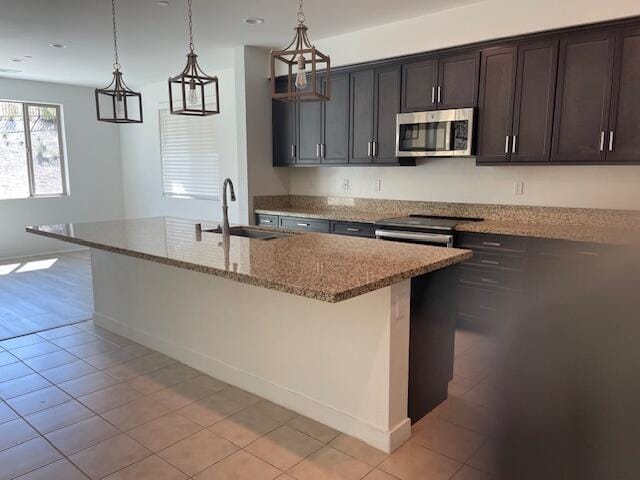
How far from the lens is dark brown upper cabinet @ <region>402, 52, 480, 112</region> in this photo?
12.7 feet

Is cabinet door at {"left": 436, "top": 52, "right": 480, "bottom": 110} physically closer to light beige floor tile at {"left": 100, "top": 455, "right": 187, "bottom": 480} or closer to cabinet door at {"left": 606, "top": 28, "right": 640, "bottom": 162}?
cabinet door at {"left": 606, "top": 28, "right": 640, "bottom": 162}

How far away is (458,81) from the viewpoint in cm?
394

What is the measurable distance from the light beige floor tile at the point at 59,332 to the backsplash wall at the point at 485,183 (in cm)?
285

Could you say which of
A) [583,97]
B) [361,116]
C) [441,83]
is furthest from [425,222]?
[583,97]

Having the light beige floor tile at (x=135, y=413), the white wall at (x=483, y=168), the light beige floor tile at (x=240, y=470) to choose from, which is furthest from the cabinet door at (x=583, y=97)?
the light beige floor tile at (x=135, y=413)

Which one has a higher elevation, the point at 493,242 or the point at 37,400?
the point at 493,242

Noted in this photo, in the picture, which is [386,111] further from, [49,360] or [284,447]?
[49,360]

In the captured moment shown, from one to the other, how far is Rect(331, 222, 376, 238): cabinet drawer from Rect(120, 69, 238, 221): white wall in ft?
6.22

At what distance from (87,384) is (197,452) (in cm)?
114

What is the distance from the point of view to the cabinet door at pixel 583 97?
328cm

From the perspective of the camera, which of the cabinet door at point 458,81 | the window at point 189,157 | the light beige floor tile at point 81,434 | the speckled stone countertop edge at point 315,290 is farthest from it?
the window at point 189,157

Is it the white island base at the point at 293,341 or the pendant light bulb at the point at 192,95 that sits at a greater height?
the pendant light bulb at the point at 192,95

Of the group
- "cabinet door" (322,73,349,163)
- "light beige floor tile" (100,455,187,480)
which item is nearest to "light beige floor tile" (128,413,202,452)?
"light beige floor tile" (100,455,187,480)

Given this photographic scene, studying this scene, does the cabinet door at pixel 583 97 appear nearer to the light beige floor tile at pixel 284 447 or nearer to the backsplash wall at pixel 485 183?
the backsplash wall at pixel 485 183
